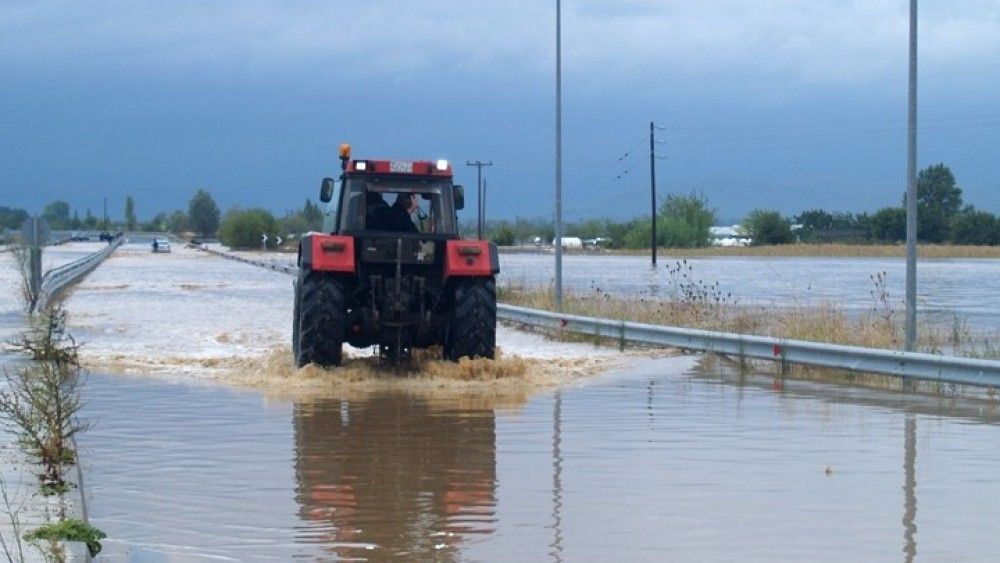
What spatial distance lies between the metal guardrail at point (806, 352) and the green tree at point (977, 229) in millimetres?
116147

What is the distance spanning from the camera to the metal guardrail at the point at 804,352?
17.3m

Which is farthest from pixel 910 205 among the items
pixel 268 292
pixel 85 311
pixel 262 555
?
pixel 268 292

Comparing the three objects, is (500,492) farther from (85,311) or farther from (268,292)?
(268,292)

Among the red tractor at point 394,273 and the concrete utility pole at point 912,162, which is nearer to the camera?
the red tractor at point 394,273

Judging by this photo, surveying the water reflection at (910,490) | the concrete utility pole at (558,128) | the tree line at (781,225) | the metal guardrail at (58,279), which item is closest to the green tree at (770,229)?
the tree line at (781,225)

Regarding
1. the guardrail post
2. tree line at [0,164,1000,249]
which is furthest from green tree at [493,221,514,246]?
the guardrail post

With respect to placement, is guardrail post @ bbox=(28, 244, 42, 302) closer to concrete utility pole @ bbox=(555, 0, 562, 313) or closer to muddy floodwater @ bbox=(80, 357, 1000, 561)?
concrete utility pole @ bbox=(555, 0, 562, 313)

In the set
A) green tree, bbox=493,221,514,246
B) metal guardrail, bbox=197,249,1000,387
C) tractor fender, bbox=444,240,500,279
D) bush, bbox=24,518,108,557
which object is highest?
green tree, bbox=493,221,514,246

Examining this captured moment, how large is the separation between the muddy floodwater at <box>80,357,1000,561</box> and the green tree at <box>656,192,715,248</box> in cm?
10787

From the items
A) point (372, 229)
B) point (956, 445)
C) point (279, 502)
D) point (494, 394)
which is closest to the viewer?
point (279, 502)

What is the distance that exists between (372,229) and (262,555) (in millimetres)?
11006

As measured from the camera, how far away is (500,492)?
1142 centimetres

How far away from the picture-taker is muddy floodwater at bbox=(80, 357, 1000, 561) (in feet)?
31.3

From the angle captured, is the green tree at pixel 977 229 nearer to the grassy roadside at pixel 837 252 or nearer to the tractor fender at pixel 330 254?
the grassy roadside at pixel 837 252
